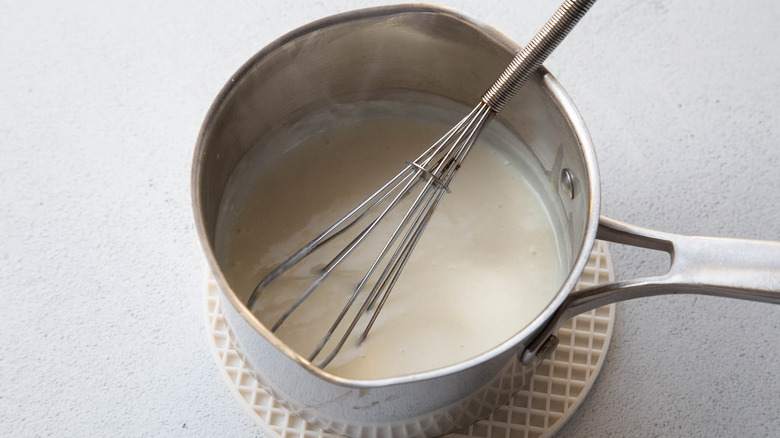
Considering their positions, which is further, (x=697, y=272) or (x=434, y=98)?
(x=434, y=98)

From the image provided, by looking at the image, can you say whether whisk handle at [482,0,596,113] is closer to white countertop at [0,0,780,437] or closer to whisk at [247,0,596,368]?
whisk at [247,0,596,368]

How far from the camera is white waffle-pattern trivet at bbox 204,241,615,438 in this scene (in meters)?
0.70

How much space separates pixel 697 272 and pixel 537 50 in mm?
200

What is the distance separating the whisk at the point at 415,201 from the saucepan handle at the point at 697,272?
0.43 ft

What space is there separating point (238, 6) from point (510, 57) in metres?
0.39

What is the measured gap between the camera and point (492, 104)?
2.11ft

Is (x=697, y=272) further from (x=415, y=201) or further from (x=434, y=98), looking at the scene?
(x=434, y=98)

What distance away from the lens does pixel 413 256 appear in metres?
0.73

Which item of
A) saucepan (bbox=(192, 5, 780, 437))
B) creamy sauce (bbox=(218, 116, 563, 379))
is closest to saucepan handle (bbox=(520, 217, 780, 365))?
saucepan (bbox=(192, 5, 780, 437))

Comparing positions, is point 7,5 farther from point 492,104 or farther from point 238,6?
point 492,104

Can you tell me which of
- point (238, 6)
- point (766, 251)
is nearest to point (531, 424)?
point (766, 251)

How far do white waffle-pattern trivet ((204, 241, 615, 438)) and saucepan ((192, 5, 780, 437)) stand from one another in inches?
1.1

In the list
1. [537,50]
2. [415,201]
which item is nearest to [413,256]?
[415,201]

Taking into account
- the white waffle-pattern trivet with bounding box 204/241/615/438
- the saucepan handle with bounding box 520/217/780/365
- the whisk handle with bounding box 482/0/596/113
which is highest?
the whisk handle with bounding box 482/0/596/113
